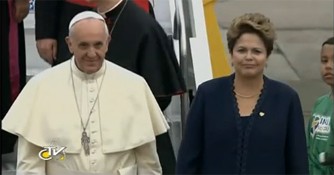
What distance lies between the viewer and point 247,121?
445 centimetres

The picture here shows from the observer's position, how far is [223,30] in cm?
889

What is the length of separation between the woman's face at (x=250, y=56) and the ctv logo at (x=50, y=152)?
916 mm

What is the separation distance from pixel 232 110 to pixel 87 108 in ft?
2.34

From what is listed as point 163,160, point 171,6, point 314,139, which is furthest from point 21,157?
point 171,6

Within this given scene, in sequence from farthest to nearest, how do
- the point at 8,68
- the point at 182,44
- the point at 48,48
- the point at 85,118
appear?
the point at 182,44 < the point at 8,68 < the point at 48,48 < the point at 85,118

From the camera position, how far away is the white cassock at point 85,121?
4.63 metres

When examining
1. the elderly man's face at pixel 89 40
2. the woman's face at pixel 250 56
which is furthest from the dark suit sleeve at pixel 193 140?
the elderly man's face at pixel 89 40

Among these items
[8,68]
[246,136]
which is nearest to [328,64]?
[246,136]

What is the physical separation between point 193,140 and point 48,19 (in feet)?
5.37

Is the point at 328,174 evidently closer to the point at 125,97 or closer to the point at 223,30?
the point at 125,97

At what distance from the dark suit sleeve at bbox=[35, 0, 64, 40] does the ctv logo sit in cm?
128

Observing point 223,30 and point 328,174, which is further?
point 223,30

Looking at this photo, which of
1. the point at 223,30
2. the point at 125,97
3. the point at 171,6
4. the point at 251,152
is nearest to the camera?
the point at 251,152

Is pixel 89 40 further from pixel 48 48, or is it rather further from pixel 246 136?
pixel 48 48
